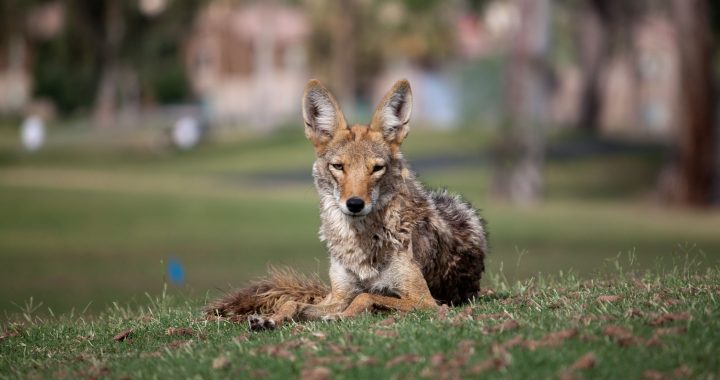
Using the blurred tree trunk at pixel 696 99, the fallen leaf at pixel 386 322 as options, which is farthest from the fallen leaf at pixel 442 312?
the blurred tree trunk at pixel 696 99

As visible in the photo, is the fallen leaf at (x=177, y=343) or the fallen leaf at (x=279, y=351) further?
the fallen leaf at (x=177, y=343)

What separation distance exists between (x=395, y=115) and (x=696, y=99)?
22459 mm

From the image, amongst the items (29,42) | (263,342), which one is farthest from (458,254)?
(29,42)

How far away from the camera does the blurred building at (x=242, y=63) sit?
84.1m

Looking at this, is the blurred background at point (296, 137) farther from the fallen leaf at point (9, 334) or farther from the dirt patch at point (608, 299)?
the dirt patch at point (608, 299)

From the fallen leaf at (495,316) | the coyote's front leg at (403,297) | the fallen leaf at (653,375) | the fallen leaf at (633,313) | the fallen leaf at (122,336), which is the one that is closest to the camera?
the fallen leaf at (653,375)

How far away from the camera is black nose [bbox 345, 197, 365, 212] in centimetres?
874

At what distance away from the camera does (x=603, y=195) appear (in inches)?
1447

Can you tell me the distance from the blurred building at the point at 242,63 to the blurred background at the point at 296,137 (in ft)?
Answer: 0.55

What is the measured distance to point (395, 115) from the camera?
931 centimetres

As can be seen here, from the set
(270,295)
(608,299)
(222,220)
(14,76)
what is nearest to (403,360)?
(608,299)

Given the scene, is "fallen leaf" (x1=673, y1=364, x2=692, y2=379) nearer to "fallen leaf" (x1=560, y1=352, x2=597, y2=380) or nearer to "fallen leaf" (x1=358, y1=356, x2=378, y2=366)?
"fallen leaf" (x1=560, y1=352, x2=597, y2=380)

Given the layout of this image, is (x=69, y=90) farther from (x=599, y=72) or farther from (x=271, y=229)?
(x=271, y=229)

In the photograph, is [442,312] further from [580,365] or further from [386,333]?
[580,365]
